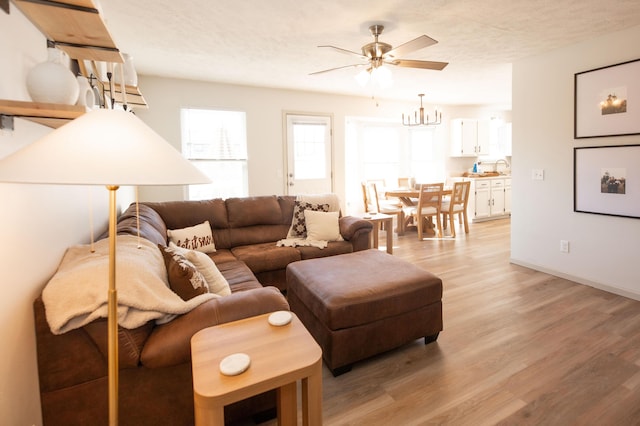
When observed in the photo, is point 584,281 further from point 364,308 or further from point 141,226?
point 141,226

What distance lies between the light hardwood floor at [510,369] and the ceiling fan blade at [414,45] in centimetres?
213

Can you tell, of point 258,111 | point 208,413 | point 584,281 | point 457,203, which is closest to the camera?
point 208,413

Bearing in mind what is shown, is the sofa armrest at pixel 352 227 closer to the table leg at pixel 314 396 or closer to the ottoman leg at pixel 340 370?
the ottoman leg at pixel 340 370

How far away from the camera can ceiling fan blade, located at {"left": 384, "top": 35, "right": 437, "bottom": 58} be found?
91.0 inches

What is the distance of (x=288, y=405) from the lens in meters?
1.33

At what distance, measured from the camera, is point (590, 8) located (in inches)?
97.0

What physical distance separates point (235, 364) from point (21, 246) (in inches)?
39.1

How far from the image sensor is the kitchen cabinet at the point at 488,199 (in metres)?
6.51

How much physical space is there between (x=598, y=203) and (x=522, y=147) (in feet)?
3.24

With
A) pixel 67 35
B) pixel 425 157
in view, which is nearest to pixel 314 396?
pixel 67 35

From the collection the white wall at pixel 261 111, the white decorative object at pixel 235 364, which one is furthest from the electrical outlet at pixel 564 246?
the white decorative object at pixel 235 364

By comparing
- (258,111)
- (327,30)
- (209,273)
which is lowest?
(209,273)

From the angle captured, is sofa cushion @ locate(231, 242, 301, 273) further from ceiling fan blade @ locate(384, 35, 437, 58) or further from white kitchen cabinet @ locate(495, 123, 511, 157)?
white kitchen cabinet @ locate(495, 123, 511, 157)

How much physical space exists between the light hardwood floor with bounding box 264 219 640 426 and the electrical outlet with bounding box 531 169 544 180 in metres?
1.22
